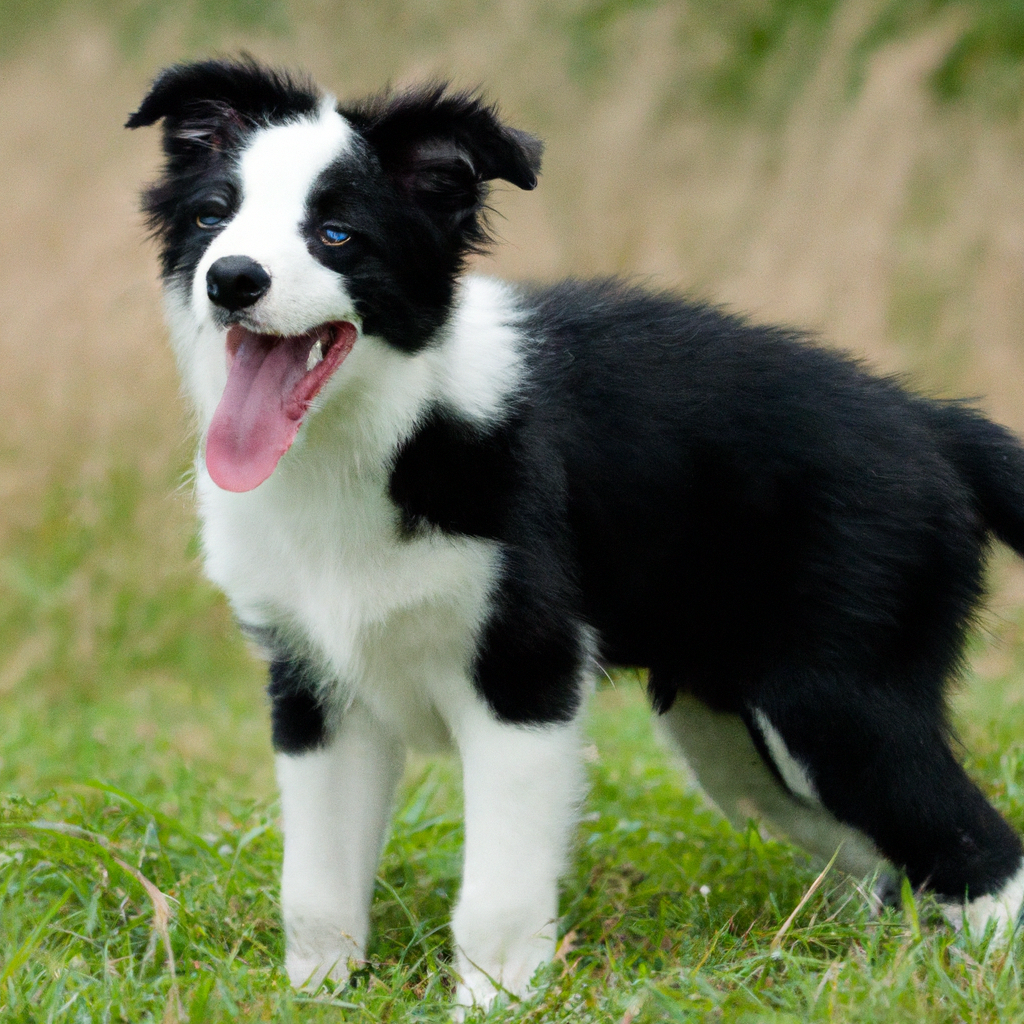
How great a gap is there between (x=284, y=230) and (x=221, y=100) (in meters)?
0.50

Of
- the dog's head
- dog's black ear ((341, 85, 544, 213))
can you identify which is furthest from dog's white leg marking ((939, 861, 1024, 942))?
dog's black ear ((341, 85, 544, 213))

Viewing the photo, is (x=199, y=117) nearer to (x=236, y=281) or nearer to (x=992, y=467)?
(x=236, y=281)

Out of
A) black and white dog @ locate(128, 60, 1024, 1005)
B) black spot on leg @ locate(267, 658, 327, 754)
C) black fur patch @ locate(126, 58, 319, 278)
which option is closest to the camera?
black and white dog @ locate(128, 60, 1024, 1005)

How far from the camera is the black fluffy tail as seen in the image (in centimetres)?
326

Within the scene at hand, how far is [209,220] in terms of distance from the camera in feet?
9.26

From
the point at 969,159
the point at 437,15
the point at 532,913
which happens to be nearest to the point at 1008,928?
the point at 532,913

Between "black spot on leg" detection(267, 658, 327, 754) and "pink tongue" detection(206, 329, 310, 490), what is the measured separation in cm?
66

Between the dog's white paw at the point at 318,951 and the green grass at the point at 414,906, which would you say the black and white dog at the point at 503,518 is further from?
the green grass at the point at 414,906

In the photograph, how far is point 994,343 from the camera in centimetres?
862

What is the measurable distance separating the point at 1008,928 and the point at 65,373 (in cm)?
616

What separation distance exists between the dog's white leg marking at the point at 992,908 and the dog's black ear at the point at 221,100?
235 centimetres

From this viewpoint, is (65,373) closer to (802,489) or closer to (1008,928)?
(802,489)

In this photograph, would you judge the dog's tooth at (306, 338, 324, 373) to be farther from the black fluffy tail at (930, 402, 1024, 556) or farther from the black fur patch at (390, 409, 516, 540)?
the black fluffy tail at (930, 402, 1024, 556)

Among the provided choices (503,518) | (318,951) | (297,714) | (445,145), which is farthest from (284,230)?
(318,951)
